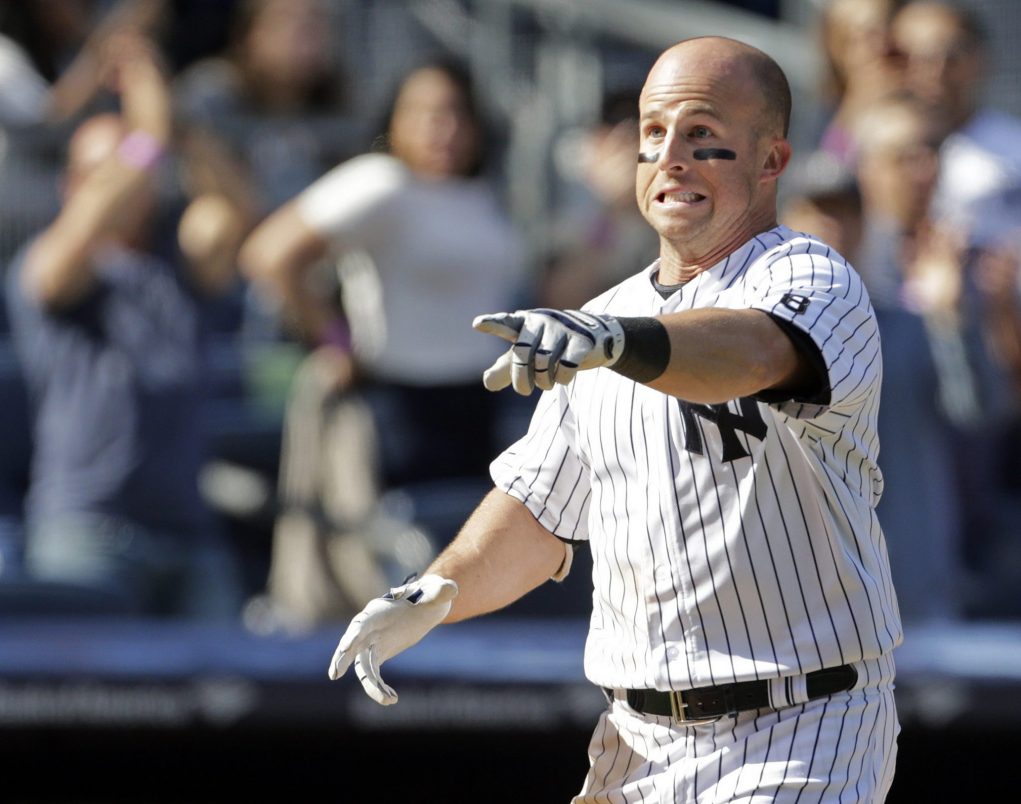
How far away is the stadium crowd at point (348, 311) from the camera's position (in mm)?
5023

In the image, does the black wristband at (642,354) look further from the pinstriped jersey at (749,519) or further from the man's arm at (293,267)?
the man's arm at (293,267)

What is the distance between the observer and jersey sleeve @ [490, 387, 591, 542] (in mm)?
2521

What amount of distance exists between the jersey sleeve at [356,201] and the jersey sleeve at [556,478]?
2.57m

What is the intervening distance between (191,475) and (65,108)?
1.35 m

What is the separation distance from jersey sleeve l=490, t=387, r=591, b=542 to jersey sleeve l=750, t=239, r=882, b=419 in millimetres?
466

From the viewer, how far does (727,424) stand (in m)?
2.23

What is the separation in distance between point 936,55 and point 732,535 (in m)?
3.35

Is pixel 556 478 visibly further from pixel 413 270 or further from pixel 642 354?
pixel 413 270

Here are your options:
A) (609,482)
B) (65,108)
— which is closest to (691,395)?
(609,482)

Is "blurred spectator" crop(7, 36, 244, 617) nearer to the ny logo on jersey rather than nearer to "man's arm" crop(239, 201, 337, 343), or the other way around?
"man's arm" crop(239, 201, 337, 343)

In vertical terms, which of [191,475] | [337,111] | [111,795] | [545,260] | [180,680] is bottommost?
[111,795]

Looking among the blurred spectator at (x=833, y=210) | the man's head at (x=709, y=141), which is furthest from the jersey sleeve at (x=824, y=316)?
the blurred spectator at (x=833, y=210)

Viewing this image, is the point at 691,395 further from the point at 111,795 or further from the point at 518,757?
the point at 111,795

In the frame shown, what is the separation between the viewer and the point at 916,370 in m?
4.96
